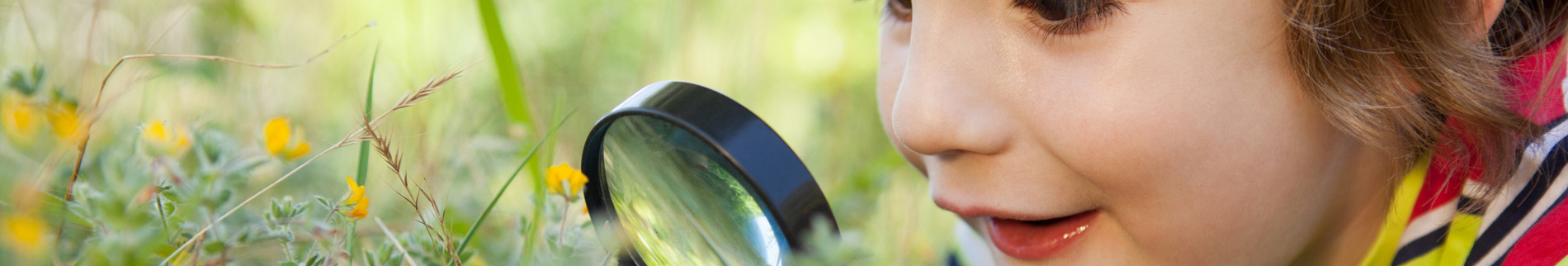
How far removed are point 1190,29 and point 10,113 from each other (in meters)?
0.84

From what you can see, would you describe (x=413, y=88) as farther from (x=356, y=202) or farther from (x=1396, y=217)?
(x=1396, y=217)

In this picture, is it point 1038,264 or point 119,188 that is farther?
point 1038,264

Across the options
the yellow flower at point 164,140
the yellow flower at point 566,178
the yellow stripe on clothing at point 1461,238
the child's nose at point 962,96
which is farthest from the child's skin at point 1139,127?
the yellow flower at point 164,140

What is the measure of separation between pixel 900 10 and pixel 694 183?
1.02ft

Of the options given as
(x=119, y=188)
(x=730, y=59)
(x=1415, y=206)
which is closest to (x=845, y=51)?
(x=730, y=59)

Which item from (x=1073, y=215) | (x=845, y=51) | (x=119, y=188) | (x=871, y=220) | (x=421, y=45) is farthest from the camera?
(x=845, y=51)

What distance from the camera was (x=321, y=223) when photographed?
0.65 m

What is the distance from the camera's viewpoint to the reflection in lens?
2.58ft

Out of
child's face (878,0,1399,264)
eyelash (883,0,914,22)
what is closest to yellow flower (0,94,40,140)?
child's face (878,0,1399,264)

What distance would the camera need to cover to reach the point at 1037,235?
2.95ft

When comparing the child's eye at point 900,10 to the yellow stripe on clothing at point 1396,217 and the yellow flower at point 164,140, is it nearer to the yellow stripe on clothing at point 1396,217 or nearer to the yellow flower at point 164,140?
the yellow stripe on clothing at point 1396,217

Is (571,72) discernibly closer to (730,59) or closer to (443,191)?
(730,59)

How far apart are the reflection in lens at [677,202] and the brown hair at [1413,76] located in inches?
18.2

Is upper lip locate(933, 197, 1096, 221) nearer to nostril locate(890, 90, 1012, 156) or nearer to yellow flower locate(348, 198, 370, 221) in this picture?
nostril locate(890, 90, 1012, 156)
